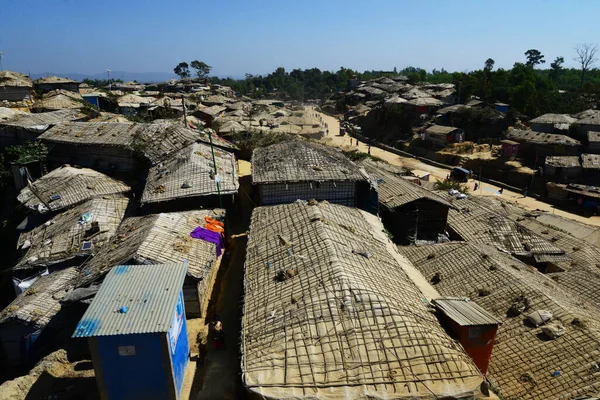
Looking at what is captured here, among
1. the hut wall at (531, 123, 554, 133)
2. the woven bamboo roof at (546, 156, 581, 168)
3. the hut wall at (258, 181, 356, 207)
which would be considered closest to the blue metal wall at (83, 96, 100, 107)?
the hut wall at (258, 181, 356, 207)

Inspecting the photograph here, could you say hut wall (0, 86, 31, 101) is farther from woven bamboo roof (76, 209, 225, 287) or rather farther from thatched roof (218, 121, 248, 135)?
woven bamboo roof (76, 209, 225, 287)

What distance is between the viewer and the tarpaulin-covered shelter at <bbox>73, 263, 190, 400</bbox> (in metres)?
9.77

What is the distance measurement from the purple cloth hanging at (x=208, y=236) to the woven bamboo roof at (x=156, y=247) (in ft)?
0.84

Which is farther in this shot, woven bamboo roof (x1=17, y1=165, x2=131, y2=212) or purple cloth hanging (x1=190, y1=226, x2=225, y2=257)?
woven bamboo roof (x1=17, y1=165, x2=131, y2=212)

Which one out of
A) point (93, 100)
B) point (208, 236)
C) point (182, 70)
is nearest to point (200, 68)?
point (182, 70)

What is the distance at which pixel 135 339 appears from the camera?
9.84m

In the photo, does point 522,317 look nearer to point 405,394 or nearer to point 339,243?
point 339,243

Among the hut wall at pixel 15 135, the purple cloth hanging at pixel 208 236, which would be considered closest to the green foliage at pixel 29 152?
the hut wall at pixel 15 135

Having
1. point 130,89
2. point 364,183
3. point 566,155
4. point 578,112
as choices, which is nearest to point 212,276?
point 364,183

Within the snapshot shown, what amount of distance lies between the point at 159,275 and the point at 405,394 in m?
7.57

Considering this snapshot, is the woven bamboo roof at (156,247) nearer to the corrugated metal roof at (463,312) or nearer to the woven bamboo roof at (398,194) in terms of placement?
the corrugated metal roof at (463,312)

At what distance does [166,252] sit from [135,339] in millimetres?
5497

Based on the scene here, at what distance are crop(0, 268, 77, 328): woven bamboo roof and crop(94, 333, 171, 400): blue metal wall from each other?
22.1ft

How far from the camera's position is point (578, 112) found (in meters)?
55.0
